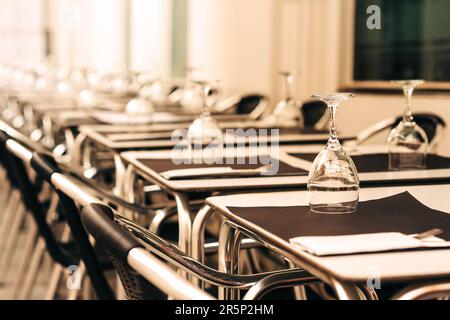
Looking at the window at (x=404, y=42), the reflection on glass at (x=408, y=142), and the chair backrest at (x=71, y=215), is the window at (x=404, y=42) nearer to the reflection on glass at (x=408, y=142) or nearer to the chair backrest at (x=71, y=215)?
the reflection on glass at (x=408, y=142)

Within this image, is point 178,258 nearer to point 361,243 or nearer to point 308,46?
point 361,243

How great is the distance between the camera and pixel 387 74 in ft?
17.4

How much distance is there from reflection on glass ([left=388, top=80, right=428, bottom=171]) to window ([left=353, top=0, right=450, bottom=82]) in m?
2.32

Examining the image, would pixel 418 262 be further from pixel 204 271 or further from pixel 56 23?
pixel 56 23

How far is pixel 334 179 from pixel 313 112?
10.2ft

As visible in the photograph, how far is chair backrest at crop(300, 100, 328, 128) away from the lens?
183 inches

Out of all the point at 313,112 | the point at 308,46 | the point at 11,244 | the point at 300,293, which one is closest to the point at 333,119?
the point at 300,293

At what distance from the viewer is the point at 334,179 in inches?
64.4

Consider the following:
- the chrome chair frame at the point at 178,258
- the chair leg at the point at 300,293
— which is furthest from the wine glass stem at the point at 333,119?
the chair leg at the point at 300,293

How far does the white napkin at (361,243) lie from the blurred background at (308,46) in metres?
3.22

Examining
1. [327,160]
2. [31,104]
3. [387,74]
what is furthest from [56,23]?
[327,160]

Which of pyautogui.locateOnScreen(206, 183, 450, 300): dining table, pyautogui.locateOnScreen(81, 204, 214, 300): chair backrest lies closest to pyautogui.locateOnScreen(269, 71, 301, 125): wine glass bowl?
pyautogui.locateOnScreen(206, 183, 450, 300): dining table

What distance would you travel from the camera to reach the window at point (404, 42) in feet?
15.4
